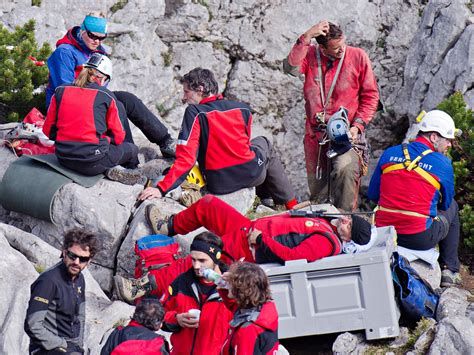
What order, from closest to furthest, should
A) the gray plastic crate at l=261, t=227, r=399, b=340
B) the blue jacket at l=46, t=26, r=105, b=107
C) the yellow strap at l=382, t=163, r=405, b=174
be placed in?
1. the gray plastic crate at l=261, t=227, r=399, b=340
2. the yellow strap at l=382, t=163, r=405, b=174
3. the blue jacket at l=46, t=26, r=105, b=107

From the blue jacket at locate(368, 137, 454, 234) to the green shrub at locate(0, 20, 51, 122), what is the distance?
196 inches

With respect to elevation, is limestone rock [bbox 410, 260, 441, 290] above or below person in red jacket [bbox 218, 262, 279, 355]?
below

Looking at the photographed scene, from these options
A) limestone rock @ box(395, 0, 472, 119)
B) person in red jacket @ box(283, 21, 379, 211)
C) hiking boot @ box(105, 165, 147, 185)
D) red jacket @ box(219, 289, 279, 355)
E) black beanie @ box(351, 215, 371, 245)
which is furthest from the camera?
limestone rock @ box(395, 0, 472, 119)

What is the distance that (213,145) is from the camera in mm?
9852

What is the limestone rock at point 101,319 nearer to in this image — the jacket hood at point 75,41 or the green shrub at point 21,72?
the jacket hood at point 75,41

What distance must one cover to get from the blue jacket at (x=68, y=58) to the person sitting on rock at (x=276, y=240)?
3.24 meters

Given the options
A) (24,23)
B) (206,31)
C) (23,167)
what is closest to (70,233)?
(23,167)

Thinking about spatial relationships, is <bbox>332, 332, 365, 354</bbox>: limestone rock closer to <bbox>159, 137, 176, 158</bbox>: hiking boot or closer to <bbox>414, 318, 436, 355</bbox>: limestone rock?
<bbox>414, 318, 436, 355</bbox>: limestone rock

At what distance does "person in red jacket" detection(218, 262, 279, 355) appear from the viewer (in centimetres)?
584

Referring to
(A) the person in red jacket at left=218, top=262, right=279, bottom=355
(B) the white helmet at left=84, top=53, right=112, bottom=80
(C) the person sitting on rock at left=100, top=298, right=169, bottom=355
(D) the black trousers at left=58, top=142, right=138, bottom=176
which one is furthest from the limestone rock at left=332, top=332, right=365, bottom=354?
(B) the white helmet at left=84, top=53, right=112, bottom=80

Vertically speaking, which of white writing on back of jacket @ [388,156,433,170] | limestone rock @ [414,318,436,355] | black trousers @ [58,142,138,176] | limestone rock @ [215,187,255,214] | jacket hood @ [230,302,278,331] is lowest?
limestone rock @ [414,318,436,355]

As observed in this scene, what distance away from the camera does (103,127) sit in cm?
974

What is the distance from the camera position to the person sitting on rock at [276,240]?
8156 mm

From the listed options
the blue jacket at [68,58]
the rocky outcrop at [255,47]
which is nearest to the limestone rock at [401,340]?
the blue jacket at [68,58]
